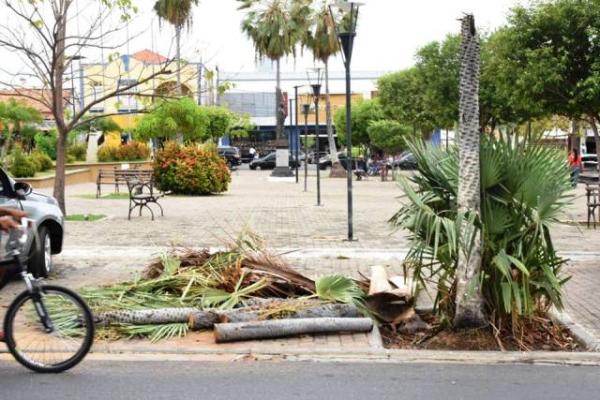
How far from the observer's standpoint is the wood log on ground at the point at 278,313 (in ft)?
23.4

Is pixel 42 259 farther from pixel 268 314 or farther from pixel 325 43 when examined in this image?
pixel 325 43

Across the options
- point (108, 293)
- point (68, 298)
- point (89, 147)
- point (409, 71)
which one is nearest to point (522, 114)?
point (409, 71)

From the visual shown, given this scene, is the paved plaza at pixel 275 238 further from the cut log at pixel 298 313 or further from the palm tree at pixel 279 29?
the palm tree at pixel 279 29

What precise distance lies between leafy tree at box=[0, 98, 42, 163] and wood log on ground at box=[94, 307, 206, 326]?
34.2 m

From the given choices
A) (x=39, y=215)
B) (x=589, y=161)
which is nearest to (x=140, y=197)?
(x=39, y=215)

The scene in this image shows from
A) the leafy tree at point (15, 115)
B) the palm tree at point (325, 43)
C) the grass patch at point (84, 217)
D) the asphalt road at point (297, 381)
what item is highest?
the palm tree at point (325, 43)

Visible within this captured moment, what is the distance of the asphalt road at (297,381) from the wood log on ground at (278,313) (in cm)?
81

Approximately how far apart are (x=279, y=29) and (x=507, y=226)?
40.8 meters

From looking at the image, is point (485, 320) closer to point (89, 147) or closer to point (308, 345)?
point (308, 345)

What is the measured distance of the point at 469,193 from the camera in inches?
267

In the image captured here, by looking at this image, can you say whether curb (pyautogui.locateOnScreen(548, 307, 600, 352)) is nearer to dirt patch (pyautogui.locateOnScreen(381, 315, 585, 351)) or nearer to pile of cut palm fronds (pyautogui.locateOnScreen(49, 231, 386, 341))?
dirt patch (pyautogui.locateOnScreen(381, 315, 585, 351))

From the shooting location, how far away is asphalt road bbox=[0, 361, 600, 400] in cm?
548

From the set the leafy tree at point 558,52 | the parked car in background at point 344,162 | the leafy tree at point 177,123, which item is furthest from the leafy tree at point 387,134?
the leafy tree at point 558,52

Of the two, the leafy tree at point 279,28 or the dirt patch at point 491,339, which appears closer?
the dirt patch at point 491,339
